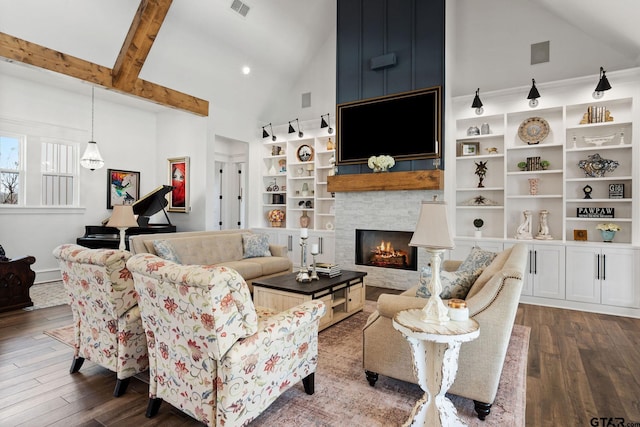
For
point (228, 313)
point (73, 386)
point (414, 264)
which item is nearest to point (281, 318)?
point (228, 313)

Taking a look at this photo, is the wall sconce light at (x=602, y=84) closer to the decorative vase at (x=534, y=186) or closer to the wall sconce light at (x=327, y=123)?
the decorative vase at (x=534, y=186)

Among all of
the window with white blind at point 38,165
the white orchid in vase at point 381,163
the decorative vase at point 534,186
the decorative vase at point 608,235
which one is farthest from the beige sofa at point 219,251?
the decorative vase at point 608,235

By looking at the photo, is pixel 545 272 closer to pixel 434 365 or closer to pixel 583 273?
pixel 583 273

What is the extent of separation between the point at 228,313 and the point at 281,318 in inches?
17.4

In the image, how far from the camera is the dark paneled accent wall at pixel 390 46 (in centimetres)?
524

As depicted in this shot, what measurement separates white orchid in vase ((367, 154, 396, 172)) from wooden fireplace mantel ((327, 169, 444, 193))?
3.7 inches

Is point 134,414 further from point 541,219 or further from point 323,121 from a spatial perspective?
point 323,121

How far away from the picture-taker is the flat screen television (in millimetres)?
5230

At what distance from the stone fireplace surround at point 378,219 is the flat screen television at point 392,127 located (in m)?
0.60

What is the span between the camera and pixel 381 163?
17.9 ft

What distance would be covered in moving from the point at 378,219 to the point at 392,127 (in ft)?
4.84

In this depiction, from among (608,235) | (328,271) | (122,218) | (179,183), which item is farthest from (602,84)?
(179,183)

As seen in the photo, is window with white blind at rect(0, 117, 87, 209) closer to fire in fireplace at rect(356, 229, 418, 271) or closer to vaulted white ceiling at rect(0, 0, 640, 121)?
vaulted white ceiling at rect(0, 0, 640, 121)

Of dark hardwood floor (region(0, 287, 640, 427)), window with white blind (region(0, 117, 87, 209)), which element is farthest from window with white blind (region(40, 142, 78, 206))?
dark hardwood floor (region(0, 287, 640, 427))
